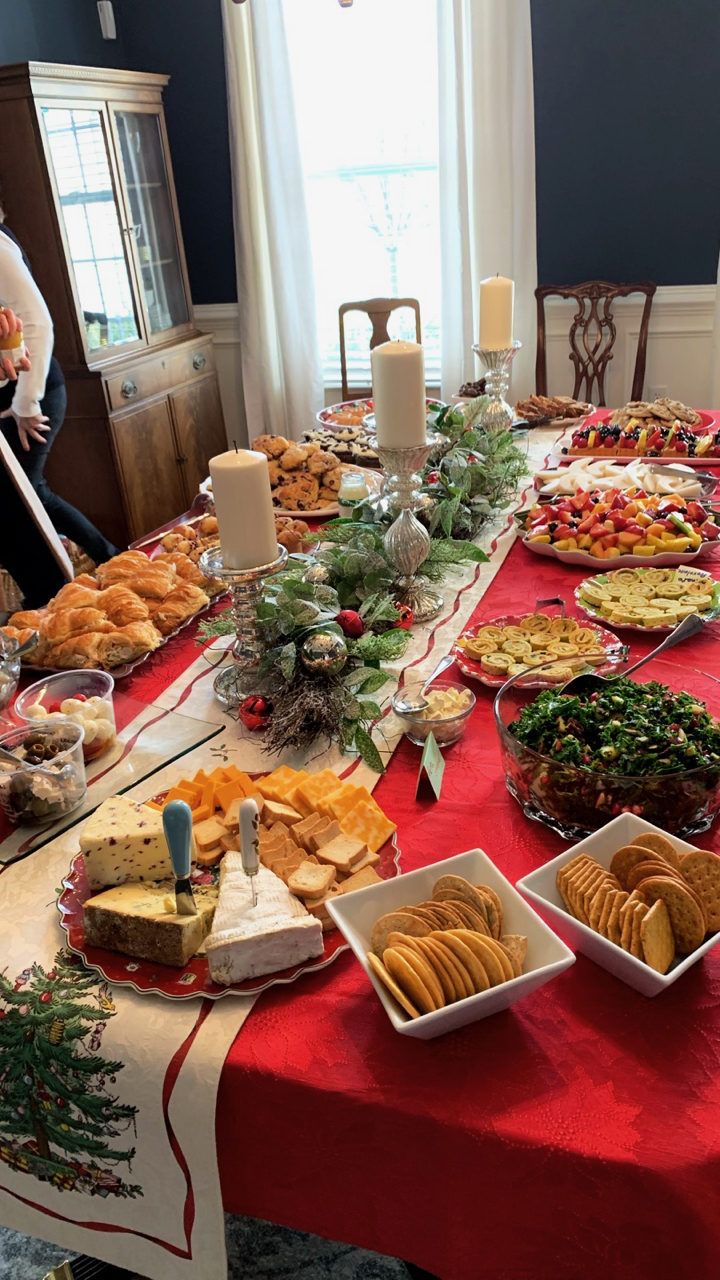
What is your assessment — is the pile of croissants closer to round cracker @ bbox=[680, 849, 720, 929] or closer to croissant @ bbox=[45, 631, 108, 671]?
croissant @ bbox=[45, 631, 108, 671]

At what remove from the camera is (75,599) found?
1.49m

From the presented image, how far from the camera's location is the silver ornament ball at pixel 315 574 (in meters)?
1.42

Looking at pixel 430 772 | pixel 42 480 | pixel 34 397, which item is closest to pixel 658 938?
pixel 430 772

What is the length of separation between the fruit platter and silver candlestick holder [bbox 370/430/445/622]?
0.29m

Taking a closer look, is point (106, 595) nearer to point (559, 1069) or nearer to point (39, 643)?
point (39, 643)

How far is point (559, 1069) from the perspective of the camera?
754mm

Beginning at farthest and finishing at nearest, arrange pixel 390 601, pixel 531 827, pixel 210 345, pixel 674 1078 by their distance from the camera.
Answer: pixel 210 345
pixel 390 601
pixel 531 827
pixel 674 1078

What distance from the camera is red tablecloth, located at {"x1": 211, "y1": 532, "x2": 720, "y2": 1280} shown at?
2.29 feet

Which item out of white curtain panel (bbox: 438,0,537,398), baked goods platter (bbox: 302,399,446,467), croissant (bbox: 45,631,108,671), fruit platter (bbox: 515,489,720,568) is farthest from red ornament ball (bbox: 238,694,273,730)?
white curtain panel (bbox: 438,0,537,398)

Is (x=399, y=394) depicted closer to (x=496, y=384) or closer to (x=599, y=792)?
(x=599, y=792)

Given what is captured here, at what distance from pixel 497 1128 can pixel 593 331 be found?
12.2ft

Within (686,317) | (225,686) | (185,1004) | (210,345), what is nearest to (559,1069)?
(185,1004)

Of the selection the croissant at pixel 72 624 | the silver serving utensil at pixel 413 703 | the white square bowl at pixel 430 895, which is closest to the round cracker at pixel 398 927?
the white square bowl at pixel 430 895

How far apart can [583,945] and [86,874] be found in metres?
0.46
